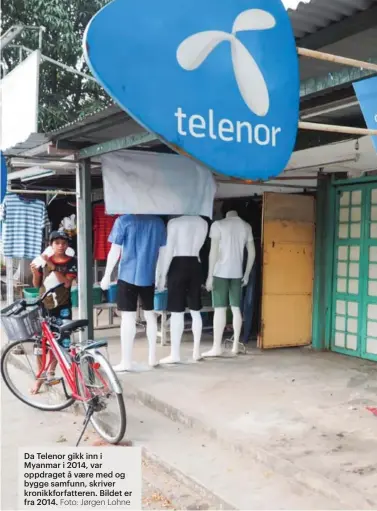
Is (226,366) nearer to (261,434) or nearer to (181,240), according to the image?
(181,240)

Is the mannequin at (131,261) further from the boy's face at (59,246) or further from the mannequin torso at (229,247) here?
the mannequin torso at (229,247)

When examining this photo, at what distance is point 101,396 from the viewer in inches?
176

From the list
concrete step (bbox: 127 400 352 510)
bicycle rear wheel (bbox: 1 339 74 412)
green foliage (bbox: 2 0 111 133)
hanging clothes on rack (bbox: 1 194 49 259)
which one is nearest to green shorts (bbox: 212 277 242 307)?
bicycle rear wheel (bbox: 1 339 74 412)

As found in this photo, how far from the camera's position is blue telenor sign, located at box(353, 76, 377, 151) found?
2662 mm

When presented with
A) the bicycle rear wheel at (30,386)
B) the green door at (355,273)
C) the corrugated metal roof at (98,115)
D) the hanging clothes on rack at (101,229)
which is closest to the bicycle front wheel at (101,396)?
the bicycle rear wheel at (30,386)

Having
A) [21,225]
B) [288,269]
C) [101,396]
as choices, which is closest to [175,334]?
[288,269]

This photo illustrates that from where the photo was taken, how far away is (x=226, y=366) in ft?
20.3

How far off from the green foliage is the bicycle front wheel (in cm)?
1103

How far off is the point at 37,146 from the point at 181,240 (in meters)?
1.92

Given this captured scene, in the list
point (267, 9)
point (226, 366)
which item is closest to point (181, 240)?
point (226, 366)

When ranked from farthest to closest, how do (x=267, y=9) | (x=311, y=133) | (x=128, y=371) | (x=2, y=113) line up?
1. (x=128, y=371)
2. (x=2, y=113)
3. (x=311, y=133)
4. (x=267, y=9)

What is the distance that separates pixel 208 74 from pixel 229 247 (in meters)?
4.34

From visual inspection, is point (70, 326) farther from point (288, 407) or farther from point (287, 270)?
point (287, 270)

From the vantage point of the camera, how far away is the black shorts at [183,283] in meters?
6.27
